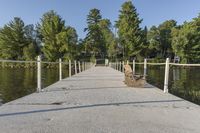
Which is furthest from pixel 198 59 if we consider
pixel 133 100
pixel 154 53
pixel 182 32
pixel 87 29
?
pixel 133 100

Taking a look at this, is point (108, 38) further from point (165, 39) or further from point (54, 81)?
point (54, 81)

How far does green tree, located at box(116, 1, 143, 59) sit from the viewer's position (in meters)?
71.8

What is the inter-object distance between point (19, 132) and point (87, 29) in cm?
8851

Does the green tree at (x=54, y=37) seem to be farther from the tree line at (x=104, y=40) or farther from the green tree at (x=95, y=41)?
the green tree at (x=95, y=41)

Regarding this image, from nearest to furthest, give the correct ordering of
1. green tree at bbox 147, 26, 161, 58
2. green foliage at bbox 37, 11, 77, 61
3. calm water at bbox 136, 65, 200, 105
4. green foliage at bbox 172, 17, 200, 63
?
calm water at bbox 136, 65, 200, 105, green foliage at bbox 37, 11, 77, 61, green foliage at bbox 172, 17, 200, 63, green tree at bbox 147, 26, 161, 58

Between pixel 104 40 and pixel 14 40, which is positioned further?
pixel 104 40

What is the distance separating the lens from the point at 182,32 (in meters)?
70.8

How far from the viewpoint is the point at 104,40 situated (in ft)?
287

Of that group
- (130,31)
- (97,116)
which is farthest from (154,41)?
(97,116)

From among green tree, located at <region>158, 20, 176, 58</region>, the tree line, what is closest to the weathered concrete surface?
the tree line

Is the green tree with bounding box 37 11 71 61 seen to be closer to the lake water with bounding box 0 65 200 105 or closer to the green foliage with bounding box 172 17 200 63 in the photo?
the green foliage with bounding box 172 17 200 63

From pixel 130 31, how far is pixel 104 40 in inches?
659

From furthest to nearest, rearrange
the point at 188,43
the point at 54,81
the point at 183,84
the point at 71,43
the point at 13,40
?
the point at 13,40 < the point at 188,43 < the point at 71,43 < the point at 54,81 < the point at 183,84

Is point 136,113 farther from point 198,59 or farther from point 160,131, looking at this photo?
point 198,59
